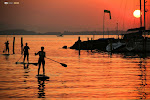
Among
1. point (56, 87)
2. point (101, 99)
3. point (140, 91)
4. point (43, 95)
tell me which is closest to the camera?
point (101, 99)

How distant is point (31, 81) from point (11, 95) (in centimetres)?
581

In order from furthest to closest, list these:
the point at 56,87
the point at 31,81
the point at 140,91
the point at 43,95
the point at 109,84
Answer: the point at 31,81, the point at 109,84, the point at 56,87, the point at 140,91, the point at 43,95

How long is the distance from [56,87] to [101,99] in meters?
4.69

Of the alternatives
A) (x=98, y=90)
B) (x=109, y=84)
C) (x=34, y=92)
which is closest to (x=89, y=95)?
(x=98, y=90)

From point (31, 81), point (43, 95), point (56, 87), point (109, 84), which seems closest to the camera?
point (43, 95)

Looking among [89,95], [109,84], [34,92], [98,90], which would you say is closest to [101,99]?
[89,95]

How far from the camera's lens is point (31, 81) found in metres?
23.2

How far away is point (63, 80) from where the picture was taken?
23.9 meters

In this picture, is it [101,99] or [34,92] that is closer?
[101,99]

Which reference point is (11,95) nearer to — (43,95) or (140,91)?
(43,95)

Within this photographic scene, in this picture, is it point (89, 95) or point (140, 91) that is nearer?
point (89, 95)

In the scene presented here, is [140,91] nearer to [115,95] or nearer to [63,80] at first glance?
[115,95]

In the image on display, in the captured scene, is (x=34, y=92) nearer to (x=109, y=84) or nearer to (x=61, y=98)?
(x=61, y=98)

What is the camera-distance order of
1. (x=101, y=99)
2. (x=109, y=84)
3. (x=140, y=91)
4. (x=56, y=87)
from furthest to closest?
(x=109, y=84), (x=56, y=87), (x=140, y=91), (x=101, y=99)
